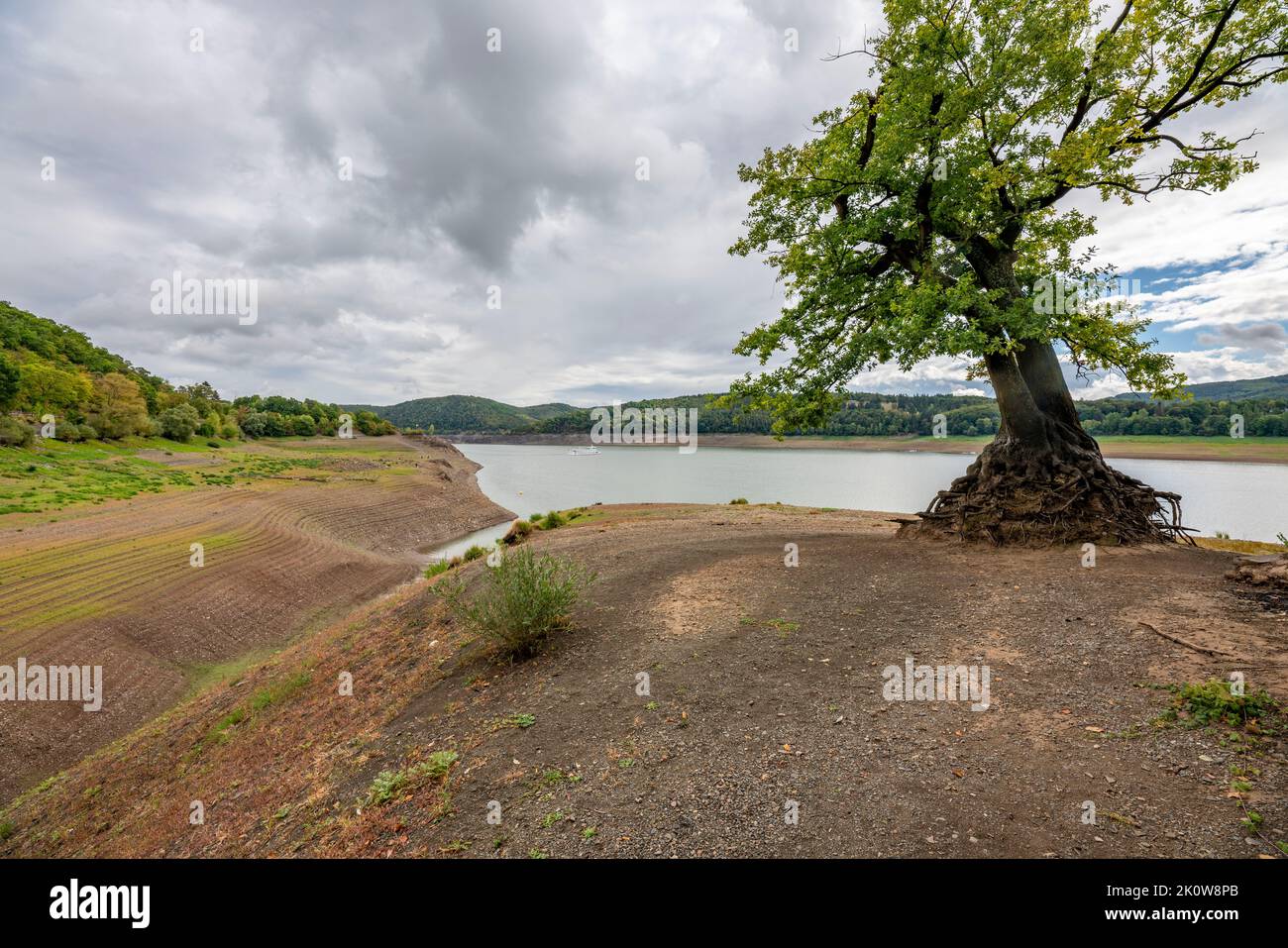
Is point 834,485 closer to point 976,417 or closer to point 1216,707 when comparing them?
point 1216,707

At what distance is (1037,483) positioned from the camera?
1077 centimetres

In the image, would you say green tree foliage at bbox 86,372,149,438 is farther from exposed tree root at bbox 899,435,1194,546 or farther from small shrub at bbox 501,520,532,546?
Result: exposed tree root at bbox 899,435,1194,546

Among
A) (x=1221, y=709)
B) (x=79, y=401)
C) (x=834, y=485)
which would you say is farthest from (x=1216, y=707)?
(x=79, y=401)

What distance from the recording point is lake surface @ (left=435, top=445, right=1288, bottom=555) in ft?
111

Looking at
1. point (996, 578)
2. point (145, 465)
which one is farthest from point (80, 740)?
point (145, 465)

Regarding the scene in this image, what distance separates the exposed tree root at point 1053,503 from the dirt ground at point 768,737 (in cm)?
75

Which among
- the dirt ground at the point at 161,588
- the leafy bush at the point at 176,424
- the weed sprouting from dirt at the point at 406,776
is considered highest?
the leafy bush at the point at 176,424

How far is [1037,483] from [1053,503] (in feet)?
1.85

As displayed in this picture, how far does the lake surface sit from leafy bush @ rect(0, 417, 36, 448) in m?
31.3

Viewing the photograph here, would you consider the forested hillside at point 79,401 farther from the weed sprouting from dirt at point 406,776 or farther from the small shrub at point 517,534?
the weed sprouting from dirt at point 406,776

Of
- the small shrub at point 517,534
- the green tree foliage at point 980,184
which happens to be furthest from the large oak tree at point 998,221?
the small shrub at point 517,534

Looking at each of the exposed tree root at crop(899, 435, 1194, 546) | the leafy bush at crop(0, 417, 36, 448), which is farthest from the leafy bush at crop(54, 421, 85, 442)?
the exposed tree root at crop(899, 435, 1194, 546)

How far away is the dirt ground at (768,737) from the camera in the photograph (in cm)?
353
